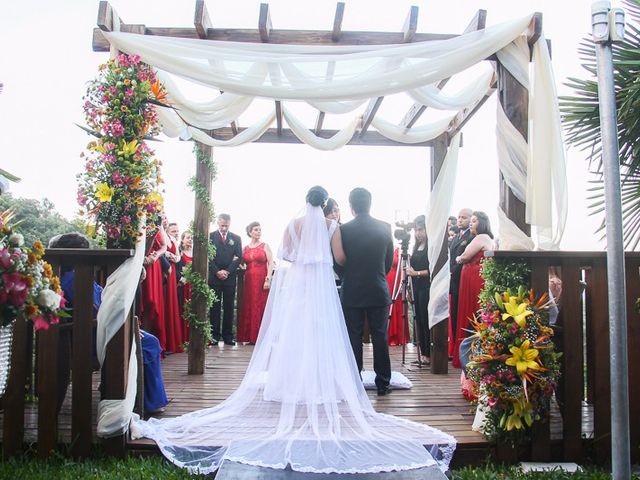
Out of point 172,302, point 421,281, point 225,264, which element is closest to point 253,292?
point 225,264

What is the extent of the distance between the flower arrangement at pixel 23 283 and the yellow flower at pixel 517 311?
105 inches

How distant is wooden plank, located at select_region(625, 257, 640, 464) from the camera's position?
3.68 metres

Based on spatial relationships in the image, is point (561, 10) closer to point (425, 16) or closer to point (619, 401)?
point (425, 16)

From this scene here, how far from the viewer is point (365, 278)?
496 centimetres

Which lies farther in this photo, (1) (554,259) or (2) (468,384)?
(2) (468,384)

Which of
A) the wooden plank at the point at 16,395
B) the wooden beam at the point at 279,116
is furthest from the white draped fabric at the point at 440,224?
the wooden plank at the point at 16,395

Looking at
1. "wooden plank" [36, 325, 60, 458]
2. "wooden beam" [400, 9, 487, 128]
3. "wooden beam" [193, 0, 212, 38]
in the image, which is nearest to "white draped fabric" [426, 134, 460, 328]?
"wooden beam" [400, 9, 487, 128]

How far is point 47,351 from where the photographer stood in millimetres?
3578

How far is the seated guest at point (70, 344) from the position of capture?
3.94 metres

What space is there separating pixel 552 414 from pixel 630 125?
3.08 m

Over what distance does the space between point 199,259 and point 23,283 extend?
4.06 m

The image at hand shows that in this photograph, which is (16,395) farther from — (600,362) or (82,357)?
(600,362)

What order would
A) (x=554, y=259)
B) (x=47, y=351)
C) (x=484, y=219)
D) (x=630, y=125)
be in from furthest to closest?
(x=484, y=219), (x=630, y=125), (x=554, y=259), (x=47, y=351)

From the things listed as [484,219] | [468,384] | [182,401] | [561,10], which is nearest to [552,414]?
[468,384]
